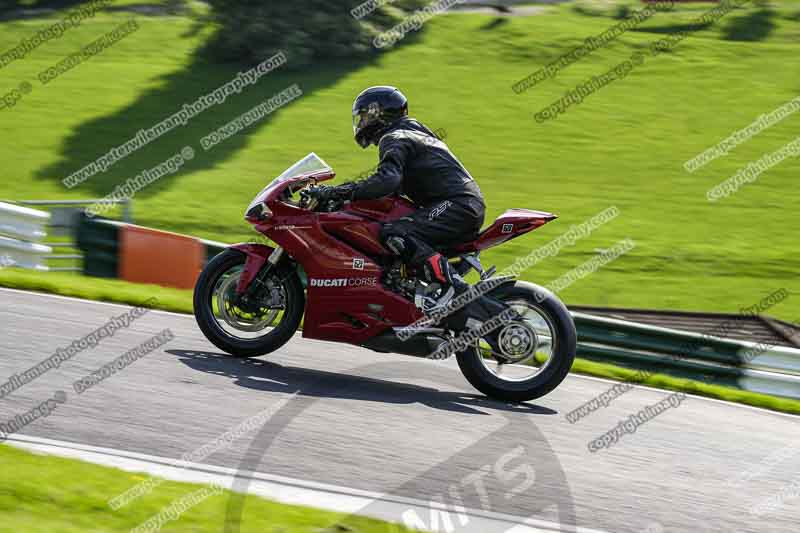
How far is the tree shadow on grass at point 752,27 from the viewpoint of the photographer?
1215 inches

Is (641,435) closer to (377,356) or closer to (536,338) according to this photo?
(536,338)

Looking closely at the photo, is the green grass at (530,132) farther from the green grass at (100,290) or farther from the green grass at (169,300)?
the green grass at (100,290)

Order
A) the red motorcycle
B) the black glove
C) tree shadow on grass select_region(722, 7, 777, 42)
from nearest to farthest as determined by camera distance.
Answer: the red motorcycle → the black glove → tree shadow on grass select_region(722, 7, 777, 42)

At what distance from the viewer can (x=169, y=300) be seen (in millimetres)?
10117

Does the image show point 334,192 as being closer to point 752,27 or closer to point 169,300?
point 169,300

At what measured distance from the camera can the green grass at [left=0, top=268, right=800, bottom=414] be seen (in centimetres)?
894

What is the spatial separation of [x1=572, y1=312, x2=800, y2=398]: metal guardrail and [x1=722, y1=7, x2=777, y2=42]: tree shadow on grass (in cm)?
2294

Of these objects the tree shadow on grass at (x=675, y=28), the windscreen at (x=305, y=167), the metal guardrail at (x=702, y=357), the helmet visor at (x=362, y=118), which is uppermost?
the helmet visor at (x=362, y=118)

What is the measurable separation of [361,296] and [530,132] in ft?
60.6

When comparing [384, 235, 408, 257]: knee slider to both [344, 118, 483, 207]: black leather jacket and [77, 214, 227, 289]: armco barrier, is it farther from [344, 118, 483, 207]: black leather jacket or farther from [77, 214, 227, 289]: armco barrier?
[77, 214, 227, 289]: armco barrier

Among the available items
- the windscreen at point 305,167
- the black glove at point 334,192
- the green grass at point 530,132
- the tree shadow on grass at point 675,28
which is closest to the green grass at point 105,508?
the black glove at point 334,192

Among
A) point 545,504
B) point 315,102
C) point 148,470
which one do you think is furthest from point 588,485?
point 315,102

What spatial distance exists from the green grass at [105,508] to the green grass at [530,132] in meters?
12.7

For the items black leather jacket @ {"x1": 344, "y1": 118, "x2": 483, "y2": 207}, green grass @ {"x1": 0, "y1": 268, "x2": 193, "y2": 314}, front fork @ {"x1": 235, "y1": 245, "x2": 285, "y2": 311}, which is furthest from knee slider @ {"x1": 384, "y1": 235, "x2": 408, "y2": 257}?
green grass @ {"x1": 0, "y1": 268, "x2": 193, "y2": 314}
